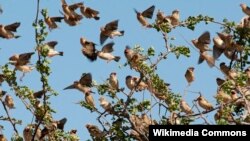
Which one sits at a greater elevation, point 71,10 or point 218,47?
point 71,10

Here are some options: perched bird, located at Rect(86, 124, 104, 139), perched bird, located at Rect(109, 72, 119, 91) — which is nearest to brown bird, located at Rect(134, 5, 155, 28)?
Answer: perched bird, located at Rect(109, 72, 119, 91)

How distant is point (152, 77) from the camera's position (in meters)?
13.1

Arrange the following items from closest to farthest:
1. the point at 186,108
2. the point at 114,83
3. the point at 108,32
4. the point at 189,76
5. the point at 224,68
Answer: the point at 186,108 → the point at 224,68 → the point at 114,83 → the point at 189,76 → the point at 108,32

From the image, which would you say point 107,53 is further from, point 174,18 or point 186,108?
point 186,108

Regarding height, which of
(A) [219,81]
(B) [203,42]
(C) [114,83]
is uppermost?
(B) [203,42]

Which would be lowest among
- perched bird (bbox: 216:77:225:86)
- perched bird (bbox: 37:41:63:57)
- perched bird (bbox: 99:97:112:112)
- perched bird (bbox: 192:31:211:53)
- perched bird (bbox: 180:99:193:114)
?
perched bird (bbox: 180:99:193:114)

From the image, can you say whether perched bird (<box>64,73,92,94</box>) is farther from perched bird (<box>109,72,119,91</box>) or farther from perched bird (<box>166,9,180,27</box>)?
perched bird (<box>166,9,180,27</box>)

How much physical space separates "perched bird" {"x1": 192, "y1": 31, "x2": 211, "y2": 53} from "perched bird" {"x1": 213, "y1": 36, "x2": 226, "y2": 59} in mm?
150

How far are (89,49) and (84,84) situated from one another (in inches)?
20.6

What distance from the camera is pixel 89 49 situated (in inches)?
536

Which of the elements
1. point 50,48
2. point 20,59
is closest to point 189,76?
point 50,48

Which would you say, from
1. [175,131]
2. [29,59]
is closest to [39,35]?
[29,59]

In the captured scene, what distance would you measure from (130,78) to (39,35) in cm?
160

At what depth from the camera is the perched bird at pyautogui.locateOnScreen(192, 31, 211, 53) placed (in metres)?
13.5
